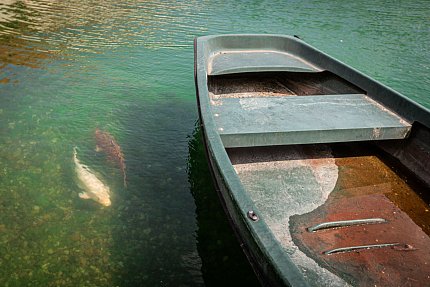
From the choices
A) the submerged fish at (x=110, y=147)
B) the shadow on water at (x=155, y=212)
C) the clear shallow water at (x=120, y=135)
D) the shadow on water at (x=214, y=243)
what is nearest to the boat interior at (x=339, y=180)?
the shadow on water at (x=214, y=243)

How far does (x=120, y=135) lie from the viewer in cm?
634

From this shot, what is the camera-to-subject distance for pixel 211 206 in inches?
187

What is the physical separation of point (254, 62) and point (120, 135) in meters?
2.83

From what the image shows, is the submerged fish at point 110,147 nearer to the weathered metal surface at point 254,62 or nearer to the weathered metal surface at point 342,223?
the weathered metal surface at point 254,62

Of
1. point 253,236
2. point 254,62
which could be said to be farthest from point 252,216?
point 254,62

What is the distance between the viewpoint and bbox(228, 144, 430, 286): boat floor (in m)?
3.11

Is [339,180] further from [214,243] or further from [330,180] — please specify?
[214,243]

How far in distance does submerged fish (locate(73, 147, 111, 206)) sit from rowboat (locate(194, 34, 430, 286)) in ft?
6.44

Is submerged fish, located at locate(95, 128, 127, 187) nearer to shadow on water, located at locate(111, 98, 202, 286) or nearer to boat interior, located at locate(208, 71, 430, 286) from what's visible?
shadow on water, located at locate(111, 98, 202, 286)

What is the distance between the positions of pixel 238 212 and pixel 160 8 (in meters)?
15.4

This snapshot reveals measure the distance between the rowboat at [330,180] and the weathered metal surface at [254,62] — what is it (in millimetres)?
605

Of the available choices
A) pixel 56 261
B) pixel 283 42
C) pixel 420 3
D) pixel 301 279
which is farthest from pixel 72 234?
pixel 420 3

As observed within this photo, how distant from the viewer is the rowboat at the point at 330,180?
2994mm

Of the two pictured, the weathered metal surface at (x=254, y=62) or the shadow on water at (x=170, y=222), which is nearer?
the shadow on water at (x=170, y=222)
